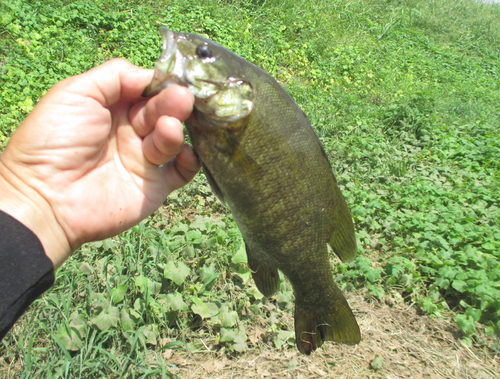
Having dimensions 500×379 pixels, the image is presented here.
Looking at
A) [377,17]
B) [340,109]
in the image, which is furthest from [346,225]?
[377,17]

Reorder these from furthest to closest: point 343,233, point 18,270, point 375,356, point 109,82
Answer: point 375,356
point 343,233
point 109,82
point 18,270

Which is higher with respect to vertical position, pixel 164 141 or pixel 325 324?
pixel 164 141

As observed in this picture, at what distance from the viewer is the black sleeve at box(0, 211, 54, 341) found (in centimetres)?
148

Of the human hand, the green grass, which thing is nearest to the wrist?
the human hand

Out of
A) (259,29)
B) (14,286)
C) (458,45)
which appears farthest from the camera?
(458,45)

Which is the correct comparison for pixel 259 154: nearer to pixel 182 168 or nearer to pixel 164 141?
pixel 164 141

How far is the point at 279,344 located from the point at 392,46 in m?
10.3

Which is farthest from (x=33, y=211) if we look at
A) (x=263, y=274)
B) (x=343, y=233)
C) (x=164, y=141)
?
(x=343, y=233)

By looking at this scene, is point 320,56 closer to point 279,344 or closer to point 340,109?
point 340,109

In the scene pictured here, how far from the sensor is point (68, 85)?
1.85 meters

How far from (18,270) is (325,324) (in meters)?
1.58

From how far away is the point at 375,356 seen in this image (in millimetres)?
3285

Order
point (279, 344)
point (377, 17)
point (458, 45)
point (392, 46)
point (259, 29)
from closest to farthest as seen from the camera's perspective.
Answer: point (279, 344) < point (259, 29) < point (392, 46) < point (377, 17) < point (458, 45)

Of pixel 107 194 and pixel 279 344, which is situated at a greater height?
pixel 107 194
